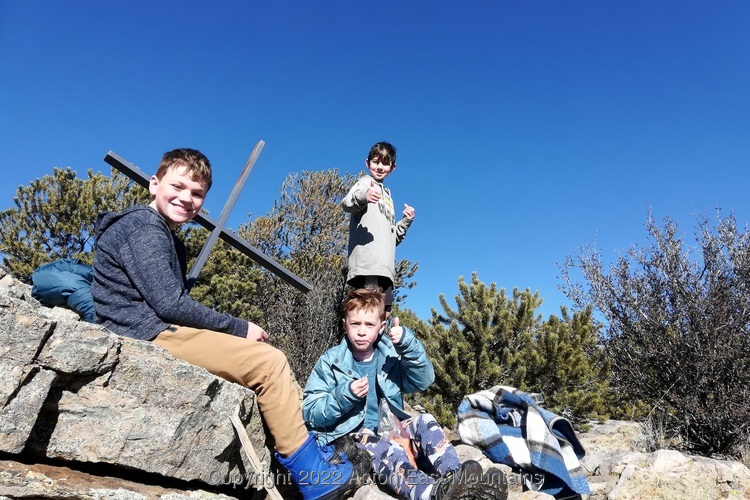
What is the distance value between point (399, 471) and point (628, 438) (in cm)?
449

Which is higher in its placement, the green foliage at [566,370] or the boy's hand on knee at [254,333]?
the green foliage at [566,370]

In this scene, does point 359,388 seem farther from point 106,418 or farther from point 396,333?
point 106,418

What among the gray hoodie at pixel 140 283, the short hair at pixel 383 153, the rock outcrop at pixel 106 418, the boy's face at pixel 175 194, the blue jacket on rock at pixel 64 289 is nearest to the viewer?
the rock outcrop at pixel 106 418

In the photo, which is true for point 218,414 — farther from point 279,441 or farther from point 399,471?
point 399,471

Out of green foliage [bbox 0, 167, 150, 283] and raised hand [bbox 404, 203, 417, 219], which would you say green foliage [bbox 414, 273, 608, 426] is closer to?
raised hand [bbox 404, 203, 417, 219]

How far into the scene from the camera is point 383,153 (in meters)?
4.29

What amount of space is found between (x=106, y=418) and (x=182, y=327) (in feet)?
1.73

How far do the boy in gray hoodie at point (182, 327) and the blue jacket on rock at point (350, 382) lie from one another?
12.2 inches

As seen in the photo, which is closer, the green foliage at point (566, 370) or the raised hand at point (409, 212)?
the raised hand at point (409, 212)

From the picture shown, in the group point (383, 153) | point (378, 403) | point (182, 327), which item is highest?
point (383, 153)

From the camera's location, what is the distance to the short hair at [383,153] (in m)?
4.30

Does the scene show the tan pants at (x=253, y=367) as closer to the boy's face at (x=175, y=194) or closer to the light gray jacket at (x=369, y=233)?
the boy's face at (x=175, y=194)

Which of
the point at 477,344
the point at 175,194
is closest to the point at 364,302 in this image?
the point at 175,194

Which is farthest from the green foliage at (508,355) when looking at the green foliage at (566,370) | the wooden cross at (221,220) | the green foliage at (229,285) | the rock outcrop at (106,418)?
the green foliage at (229,285)
